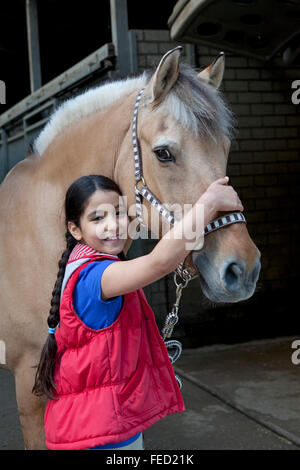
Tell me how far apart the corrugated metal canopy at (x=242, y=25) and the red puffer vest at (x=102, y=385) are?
2854mm

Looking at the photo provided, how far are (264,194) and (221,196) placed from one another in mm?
4459

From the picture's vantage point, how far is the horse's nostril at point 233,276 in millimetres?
1381

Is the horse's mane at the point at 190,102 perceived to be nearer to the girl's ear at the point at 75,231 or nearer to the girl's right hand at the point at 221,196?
the girl's right hand at the point at 221,196

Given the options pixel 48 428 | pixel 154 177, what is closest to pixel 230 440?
pixel 48 428

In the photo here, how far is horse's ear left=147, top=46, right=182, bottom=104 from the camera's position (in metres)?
1.62

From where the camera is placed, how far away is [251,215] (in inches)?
222

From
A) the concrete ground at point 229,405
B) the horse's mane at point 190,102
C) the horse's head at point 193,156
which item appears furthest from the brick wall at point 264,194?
the horse's head at point 193,156

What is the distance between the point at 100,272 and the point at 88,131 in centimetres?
80

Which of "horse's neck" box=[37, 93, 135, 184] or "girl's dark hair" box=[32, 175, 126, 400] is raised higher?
"horse's neck" box=[37, 93, 135, 184]

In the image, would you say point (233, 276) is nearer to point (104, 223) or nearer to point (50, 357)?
point (104, 223)

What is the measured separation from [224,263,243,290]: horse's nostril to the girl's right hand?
169mm

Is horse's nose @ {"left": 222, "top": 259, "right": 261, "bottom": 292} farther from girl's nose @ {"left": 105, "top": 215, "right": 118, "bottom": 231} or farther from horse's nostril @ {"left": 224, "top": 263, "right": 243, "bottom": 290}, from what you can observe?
girl's nose @ {"left": 105, "top": 215, "right": 118, "bottom": 231}

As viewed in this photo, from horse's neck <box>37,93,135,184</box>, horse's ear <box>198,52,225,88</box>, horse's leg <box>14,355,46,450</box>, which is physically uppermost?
horse's ear <box>198,52,225,88</box>

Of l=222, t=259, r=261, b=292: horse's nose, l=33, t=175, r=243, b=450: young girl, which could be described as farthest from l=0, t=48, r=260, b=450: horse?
l=33, t=175, r=243, b=450: young girl
